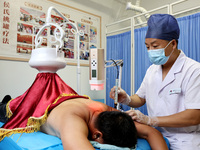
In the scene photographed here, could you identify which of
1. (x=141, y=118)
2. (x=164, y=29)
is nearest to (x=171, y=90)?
(x=141, y=118)

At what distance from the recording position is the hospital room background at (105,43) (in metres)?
2.23

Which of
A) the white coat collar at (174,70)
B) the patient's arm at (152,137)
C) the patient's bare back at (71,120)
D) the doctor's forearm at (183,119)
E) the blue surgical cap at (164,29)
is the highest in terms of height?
the blue surgical cap at (164,29)

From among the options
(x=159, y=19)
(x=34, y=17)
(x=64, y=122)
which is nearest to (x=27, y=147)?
(x=64, y=122)

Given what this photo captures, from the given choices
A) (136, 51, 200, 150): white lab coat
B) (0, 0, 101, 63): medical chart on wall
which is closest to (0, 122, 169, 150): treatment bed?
(136, 51, 200, 150): white lab coat

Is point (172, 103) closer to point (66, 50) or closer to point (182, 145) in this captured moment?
point (182, 145)

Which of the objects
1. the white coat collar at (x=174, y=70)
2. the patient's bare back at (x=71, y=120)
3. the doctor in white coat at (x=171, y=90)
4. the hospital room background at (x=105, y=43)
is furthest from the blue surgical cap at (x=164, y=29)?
the hospital room background at (x=105, y=43)

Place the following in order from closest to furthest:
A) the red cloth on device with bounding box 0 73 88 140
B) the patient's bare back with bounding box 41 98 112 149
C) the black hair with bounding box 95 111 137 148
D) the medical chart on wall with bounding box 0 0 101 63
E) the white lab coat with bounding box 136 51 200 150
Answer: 1. the patient's bare back with bounding box 41 98 112 149
2. the black hair with bounding box 95 111 137 148
3. the red cloth on device with bounding box 0 73 88 140
4. the white lab coat with bounding box 136 51 200 150
5. the medical chart on wall with bounding box 0 0 101 63

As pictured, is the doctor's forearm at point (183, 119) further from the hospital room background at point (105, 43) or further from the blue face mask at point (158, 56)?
the hospital room background at point (105, 43)

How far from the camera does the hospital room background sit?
2.23 m

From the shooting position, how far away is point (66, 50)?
2.98 m

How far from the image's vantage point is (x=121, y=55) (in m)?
3.07

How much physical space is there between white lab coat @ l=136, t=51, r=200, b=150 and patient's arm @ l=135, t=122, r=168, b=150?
0.78 ft

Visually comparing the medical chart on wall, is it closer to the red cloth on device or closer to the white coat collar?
the red cloth on device

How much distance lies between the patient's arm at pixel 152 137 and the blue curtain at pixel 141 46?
1.52 m
